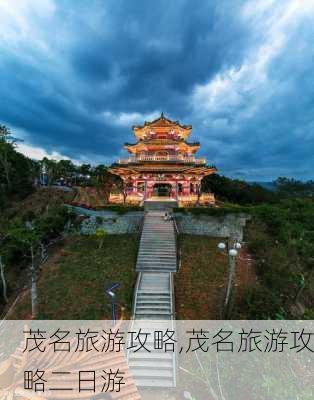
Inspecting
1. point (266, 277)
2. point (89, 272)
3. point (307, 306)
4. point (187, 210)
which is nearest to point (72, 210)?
point (89, 272)

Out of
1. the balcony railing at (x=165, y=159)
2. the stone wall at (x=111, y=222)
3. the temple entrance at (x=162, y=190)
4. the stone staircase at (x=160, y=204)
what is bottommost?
the stone wall at (x=111, y=222)

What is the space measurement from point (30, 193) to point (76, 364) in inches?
1483

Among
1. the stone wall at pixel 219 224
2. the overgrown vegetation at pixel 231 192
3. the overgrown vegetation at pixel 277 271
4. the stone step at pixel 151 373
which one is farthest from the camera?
the overgrown vegetation at pixel 231 192

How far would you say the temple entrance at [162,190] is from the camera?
944 inches

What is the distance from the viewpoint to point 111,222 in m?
16.8

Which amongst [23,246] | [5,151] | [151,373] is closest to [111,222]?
[23,246]

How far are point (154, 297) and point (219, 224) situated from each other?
8576mm

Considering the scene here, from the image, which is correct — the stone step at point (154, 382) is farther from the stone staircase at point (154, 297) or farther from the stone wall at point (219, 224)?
the stone wall at point (219, 224)

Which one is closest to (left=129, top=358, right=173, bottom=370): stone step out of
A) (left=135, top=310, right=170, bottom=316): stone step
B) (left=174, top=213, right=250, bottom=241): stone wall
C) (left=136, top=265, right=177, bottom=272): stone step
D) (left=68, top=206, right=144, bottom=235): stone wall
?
(left=135, top=310, right=170, bottom=316): stone step

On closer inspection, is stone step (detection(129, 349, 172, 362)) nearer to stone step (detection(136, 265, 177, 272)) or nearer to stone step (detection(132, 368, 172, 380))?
stone step (detection(132, 368, 172, 380))

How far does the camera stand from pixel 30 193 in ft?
116

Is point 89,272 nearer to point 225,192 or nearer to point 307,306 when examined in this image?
point 307,306

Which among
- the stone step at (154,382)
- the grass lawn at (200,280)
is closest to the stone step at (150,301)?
the grass lawn at (200,280)

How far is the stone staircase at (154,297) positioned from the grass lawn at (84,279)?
62cm
